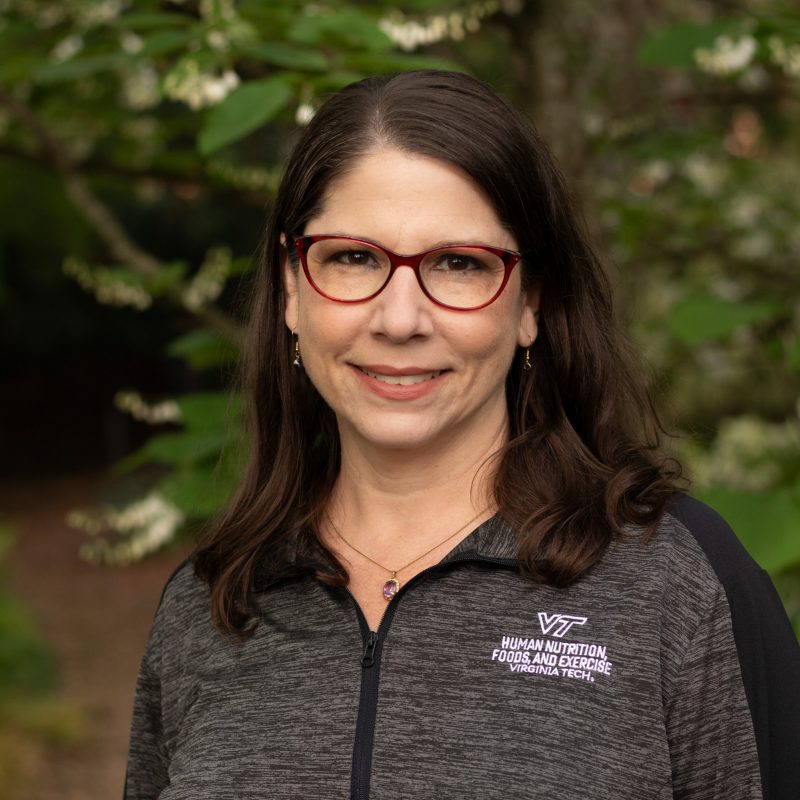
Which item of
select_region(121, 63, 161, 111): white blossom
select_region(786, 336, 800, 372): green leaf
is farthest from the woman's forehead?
select_region(121, 63, 161, 111): white blossom

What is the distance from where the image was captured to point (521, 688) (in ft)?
5.99

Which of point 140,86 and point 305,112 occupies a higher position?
point 140,86

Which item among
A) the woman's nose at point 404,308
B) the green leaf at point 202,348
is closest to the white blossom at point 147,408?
the green leaf at point 202,348

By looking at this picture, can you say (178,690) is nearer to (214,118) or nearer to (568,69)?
(214,118)

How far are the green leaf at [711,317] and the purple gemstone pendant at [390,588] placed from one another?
1.49m

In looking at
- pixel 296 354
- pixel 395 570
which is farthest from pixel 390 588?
pixel 296 354

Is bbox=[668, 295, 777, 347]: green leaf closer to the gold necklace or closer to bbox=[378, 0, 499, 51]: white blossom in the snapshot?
bbox=[378, 0, 499, 51]: white blossom

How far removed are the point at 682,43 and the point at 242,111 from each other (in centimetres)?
122

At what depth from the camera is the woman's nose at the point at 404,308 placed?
1857 mm

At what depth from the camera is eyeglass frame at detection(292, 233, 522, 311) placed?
186cm

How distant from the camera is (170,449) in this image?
10.8 ft

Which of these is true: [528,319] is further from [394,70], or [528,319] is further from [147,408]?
[147,408]


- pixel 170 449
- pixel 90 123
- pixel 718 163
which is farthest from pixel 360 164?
pixel 718 163

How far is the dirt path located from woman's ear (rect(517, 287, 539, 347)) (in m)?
4.47
